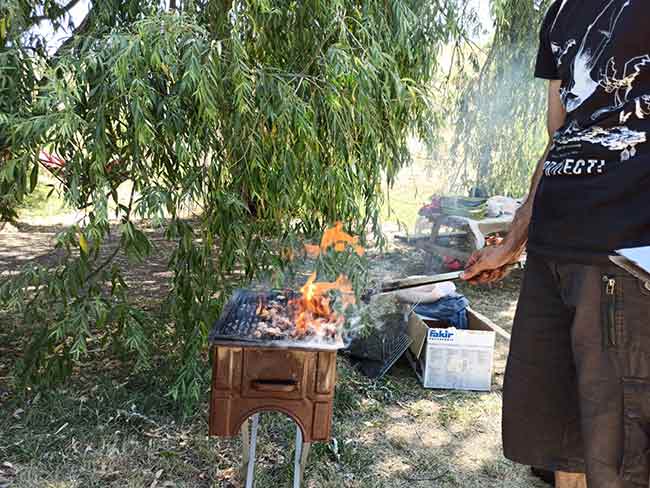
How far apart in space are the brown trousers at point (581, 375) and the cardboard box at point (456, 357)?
1750 mm

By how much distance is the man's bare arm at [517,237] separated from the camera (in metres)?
1.50

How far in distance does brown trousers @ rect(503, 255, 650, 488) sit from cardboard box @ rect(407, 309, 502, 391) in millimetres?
1750

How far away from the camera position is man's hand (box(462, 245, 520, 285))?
5.35 feet

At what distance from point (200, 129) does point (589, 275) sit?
4.83 feet

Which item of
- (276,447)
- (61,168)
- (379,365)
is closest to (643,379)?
(276,447)

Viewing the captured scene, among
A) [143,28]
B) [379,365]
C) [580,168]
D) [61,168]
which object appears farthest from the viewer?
[379,365]

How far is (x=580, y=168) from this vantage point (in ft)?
4.14

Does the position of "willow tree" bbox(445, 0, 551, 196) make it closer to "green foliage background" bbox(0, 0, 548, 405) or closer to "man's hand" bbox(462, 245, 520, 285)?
"green foliage background" bbox(0, 0, 548, 405)

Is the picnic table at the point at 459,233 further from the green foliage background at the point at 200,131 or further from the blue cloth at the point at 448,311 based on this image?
the green foliage background at the point at 200,131

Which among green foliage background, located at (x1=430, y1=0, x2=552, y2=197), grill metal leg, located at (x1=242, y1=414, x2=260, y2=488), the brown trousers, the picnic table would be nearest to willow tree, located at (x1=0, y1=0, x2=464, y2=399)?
grill metal leg, located at (x1=242, y1=414, x2=260, y2=488)

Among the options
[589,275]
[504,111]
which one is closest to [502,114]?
[504,111]

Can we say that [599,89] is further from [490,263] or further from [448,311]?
[448,311]

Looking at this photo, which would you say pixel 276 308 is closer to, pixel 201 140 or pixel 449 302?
pixel 201 140

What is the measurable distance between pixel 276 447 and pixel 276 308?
2.66 ft
